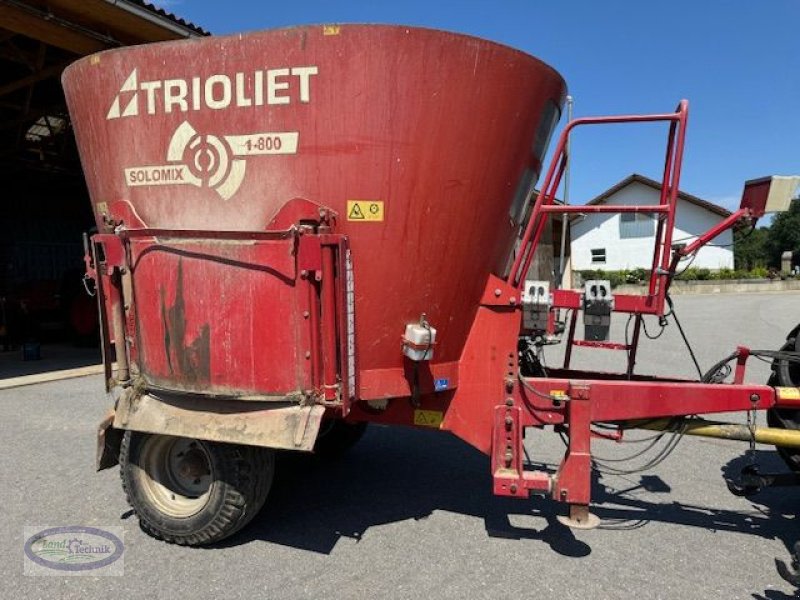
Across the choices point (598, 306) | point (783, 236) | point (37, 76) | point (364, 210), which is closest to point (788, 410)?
point (598, 306)

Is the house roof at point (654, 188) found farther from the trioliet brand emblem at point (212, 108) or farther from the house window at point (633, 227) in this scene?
the trioliet brand emblem at point (212, 108)

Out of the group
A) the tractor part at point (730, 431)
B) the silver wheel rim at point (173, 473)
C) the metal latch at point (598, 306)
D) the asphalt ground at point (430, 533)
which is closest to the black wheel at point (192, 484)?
the silver wheel rim at point (173, 473)

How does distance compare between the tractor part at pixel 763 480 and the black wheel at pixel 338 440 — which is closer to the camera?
the tractor part at pixel 763 480

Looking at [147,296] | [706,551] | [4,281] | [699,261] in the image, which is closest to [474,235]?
[147,296]

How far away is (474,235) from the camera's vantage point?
3094 mm

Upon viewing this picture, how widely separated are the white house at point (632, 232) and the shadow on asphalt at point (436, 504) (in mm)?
30855

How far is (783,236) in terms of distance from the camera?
6494cm

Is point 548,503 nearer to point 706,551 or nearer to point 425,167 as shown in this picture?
point 706,551

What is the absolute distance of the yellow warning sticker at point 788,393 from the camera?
10.00 feet

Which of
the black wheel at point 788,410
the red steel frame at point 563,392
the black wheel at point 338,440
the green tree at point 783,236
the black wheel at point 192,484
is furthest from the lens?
the green tree at point 783,236

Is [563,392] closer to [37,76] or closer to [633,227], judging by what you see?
[37,76]

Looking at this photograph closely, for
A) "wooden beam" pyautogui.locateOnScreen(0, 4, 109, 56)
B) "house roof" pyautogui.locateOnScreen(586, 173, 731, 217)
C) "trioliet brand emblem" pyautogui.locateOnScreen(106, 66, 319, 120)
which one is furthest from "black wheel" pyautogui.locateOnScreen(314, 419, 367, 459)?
"house roof" pyautogui.locateOnScreen(586, 173, 731, 217)

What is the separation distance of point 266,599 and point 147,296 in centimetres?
171

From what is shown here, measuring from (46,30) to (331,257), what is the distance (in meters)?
7.33
